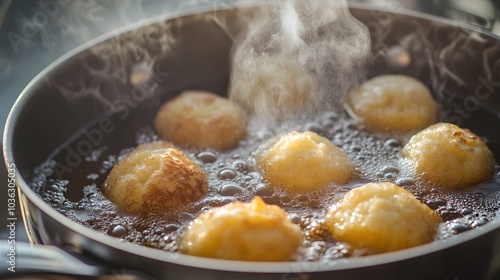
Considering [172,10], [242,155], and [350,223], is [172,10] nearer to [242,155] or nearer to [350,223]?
[242,155]

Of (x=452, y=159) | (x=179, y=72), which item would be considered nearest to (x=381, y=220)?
(x=452, y=159)

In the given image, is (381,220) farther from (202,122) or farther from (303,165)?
(202,122)

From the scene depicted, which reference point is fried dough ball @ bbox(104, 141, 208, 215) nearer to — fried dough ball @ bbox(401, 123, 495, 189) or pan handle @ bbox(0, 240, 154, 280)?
pan handle @ bbox(0, 240, 154, 280)

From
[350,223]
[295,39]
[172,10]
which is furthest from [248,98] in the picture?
[172,10]

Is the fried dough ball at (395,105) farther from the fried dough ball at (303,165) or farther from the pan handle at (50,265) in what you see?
the pan handle at (50,265)

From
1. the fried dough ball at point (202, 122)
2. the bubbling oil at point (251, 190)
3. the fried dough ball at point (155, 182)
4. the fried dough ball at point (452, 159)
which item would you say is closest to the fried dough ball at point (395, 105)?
the bubbling oil at point (251, 190)
